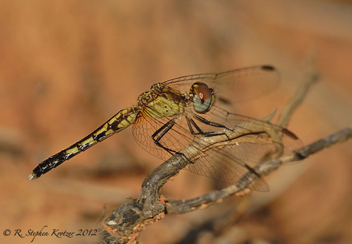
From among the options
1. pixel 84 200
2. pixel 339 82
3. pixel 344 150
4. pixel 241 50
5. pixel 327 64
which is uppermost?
pixel 241 50

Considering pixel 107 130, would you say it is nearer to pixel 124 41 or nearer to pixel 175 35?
pixel 124 41

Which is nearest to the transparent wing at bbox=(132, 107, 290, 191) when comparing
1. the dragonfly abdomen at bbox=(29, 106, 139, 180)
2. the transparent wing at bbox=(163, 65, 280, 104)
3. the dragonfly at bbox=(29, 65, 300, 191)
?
the dragonfly at bbox=(29, 65, 300, 191)

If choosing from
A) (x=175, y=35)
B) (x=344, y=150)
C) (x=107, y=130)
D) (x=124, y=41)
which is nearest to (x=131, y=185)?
(x=107, y=130)

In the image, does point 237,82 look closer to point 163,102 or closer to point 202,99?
point 202,99

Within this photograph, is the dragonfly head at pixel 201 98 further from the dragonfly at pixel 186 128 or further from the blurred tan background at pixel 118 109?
the blurred tan background at pixel 118 109

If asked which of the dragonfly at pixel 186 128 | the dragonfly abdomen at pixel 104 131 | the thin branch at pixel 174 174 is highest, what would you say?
the dragonfly abdomen at pixel 104 131

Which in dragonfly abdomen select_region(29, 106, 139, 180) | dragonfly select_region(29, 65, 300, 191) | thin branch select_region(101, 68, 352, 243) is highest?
dragonfly abdomen select_region(29, 106, 139, 180)

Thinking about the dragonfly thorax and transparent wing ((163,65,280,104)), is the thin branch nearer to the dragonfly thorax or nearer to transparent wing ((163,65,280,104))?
the dragonfly thorax

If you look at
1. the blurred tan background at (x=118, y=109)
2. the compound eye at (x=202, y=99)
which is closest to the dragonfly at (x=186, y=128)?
the compound eye at (x=202, y=99)

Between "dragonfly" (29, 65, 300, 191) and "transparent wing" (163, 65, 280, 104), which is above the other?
"transparent wing" (163, 65, 280, 104)
